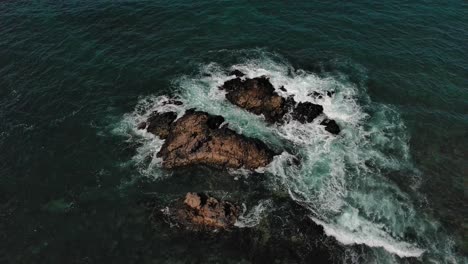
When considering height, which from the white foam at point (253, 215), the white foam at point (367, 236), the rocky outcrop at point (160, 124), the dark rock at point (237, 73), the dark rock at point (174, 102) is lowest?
the white foam at point (367, 236)

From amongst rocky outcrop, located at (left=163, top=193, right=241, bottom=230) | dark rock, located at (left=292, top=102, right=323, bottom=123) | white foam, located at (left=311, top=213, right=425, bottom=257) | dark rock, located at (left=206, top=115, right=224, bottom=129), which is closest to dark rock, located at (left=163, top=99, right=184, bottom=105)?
dark rock, located at (left=206, top=115, right=224, bottom=129)

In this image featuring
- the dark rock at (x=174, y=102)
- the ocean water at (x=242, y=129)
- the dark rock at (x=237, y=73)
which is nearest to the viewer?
the ocean water at (x=242, y=129)

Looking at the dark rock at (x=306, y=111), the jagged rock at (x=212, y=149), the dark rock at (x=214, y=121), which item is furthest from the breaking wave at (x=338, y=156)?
the jagged rock at (x=212, y=149)

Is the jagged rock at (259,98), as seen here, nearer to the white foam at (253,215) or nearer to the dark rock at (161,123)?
the dark rock at (161,123)

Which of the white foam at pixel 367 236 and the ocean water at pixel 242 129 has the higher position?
the ocean water at pixel 242 129

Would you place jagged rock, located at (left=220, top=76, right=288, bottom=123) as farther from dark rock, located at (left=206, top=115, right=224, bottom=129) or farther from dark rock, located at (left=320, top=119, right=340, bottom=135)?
dark rock, located at (left=320, top=119, right=340, bottom=135)
